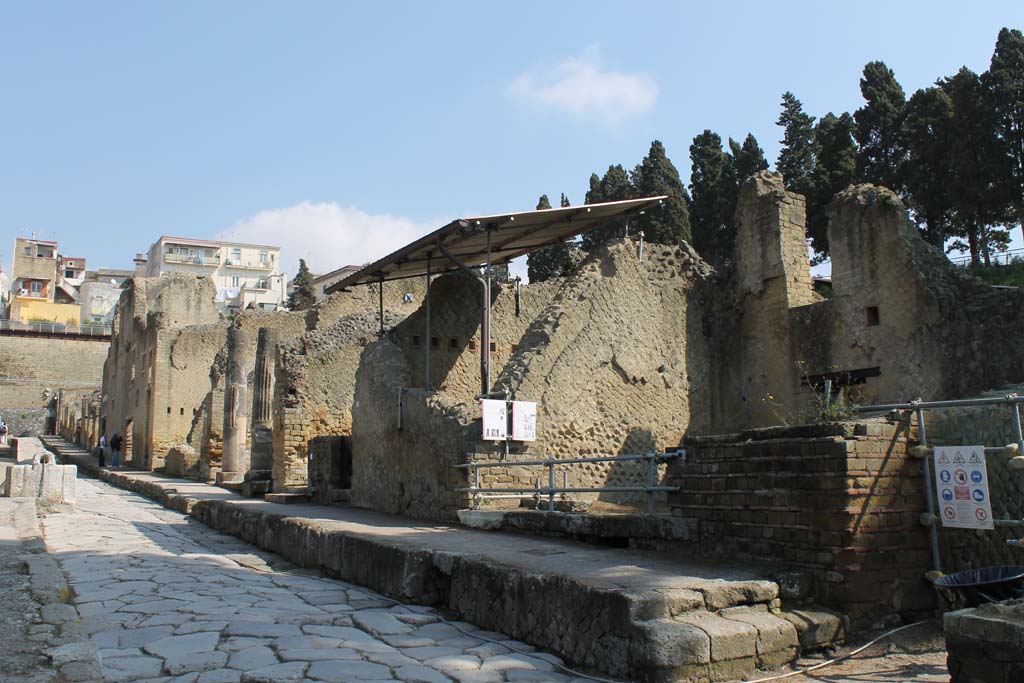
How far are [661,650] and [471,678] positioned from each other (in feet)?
3.19

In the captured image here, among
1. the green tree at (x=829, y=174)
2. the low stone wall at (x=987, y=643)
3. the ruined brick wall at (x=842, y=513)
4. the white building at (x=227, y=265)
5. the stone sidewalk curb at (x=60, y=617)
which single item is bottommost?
the stone sidewalk curb at (x=60, y=617)

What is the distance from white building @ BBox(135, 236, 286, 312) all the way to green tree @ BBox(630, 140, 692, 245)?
156ft

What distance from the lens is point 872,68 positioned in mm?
36531

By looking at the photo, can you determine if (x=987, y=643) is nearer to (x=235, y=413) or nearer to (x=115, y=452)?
(x=235, y=413)

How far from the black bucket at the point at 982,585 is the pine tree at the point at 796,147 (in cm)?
3310

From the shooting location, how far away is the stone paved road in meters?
4.35

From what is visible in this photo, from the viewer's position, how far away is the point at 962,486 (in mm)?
4715

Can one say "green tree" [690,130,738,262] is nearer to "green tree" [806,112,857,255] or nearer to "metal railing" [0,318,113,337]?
"green tree" [806,112,857,255]

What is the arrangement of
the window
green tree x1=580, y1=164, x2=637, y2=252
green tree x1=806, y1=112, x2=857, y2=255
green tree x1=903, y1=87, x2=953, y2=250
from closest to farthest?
the window
green tree x1=903, y1=87, x2=953, y2=250
green tree x1=806, y1=112, x2=857, y2=255
green tree x1=580, y1=164, x2=637, y2=252

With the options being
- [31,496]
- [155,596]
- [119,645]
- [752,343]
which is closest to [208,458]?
[31,496]

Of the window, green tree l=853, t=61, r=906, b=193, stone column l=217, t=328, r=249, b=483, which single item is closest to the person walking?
stone column l=217, t=328, r=249, b=483

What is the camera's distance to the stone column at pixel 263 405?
17812 millimetres

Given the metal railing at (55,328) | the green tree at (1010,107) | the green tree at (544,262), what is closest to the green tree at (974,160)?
the green tree at (1010,107)

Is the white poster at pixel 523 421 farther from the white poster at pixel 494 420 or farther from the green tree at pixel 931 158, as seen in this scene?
the green tree at pixel 931 158
